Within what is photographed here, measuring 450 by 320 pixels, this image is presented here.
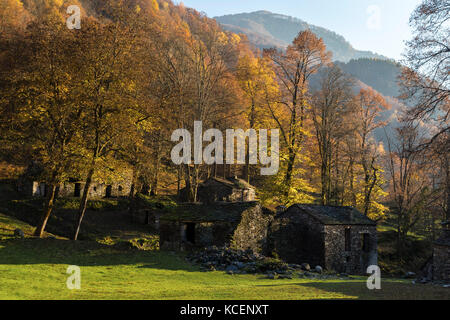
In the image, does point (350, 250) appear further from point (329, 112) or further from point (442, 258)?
point (329, 112)

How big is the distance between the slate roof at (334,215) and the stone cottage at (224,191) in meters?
12.4

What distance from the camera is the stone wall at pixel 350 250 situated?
2845 cm

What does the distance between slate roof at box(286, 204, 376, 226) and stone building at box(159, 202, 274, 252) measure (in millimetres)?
5760

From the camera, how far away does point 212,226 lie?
78.7ft

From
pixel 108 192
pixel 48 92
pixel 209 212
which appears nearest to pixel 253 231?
pixel 209 212

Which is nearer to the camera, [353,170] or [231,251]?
[231,251]

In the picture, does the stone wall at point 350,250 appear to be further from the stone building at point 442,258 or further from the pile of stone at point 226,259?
the pile of stone at point 226,259

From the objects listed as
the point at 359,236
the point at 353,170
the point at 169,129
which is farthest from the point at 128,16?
the point at 353,170

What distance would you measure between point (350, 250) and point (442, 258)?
806 cm

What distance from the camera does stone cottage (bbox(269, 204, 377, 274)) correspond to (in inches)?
1114

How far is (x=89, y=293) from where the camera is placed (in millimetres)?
11383

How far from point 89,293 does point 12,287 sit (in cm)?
248

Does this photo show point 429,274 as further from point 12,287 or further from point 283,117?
point 12,287
